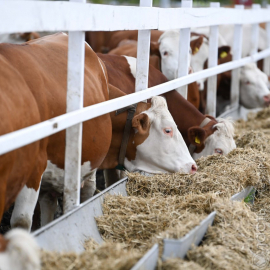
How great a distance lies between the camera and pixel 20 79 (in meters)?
2.81

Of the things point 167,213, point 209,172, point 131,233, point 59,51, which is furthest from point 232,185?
point 59,51

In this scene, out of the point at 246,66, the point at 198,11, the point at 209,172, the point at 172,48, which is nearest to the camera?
the point at 209,172

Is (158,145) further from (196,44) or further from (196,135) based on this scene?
(196,44)

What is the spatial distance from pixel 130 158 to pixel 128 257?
1.97 meters

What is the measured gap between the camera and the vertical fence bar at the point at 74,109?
9.43ft

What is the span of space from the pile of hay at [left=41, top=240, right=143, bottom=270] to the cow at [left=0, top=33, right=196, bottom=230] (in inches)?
22.3

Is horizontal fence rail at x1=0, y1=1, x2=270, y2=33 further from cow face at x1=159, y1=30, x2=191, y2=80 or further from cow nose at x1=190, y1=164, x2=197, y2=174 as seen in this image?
cow nose at x1=190, y1=164, x2=197, y2=174

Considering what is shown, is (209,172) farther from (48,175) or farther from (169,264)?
(169,264)

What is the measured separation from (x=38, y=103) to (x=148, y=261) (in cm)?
124

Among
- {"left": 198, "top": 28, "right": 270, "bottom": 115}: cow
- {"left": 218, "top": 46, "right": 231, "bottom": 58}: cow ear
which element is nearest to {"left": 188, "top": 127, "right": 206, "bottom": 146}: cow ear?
{"left": 198, "top": 28, "right": 270, "bottom": 115}: cow

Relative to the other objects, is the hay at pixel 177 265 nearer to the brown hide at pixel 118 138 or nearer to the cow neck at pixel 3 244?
the cow neck at pixel 3 244

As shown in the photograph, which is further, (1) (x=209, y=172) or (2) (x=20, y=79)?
(1) (x=209, y=172)

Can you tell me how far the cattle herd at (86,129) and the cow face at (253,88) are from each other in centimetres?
161

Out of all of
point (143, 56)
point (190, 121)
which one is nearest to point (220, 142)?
point (190, 121)
